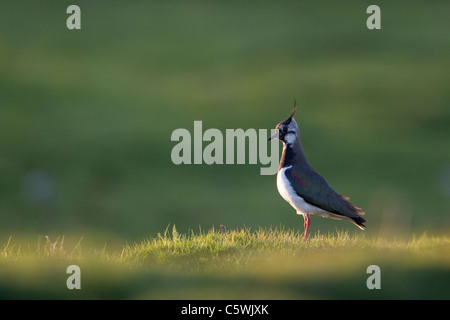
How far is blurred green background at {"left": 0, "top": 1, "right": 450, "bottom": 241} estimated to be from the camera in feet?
83.7

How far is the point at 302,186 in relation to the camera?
1159cm

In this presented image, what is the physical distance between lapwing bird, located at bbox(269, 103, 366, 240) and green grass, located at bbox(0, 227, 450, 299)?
1.37 meters

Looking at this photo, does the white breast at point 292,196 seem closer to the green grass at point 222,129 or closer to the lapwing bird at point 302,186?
the lapwing bird at point 302,186

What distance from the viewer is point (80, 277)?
8531mm

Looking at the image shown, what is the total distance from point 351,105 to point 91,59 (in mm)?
13481

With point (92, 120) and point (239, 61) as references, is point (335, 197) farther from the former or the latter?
point (239, 61)

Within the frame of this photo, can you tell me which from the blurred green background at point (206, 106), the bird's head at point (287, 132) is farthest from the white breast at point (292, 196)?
the blurred green background at point (206, 106)

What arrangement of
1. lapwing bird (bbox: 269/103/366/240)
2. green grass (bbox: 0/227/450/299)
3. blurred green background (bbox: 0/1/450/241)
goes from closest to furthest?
1. green grass (bbox: 0/227/450/299)
2. lapwing bird (bbox: 269/103/366/240)
3. blurred green background (bbox: 0/1/450/241)

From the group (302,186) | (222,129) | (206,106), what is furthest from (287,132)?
(206,106)

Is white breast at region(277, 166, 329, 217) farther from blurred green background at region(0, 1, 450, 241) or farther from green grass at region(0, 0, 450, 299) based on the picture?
blurred green background at region(0, 1, 450, 241)

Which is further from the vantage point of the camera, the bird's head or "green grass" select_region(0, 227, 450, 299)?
the bird's head

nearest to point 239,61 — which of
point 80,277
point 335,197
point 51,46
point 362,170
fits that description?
point 51,46

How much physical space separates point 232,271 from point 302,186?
2.95m

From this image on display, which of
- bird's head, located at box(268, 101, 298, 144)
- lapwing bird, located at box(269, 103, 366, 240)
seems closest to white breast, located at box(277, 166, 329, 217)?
lapwing bird, located at box(269, 103, 366, 240)
